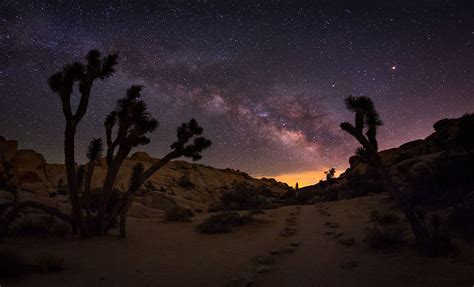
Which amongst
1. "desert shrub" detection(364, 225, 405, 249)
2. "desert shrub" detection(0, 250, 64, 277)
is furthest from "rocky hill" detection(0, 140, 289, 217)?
"desert shrub" detection(364, 225, 405, 249)

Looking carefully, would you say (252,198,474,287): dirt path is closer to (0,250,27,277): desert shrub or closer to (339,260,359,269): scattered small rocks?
(339,260,359,269): scattered small rocks

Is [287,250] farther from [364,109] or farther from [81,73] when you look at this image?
[81,73]

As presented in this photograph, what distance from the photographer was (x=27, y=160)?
30.7 m

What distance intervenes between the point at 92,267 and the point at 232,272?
3.07 metres

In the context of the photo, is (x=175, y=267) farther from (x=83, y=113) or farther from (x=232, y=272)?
(x=83, y=113)

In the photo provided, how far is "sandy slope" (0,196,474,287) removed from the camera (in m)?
5.45

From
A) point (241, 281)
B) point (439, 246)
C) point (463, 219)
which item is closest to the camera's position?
point (241, 281)

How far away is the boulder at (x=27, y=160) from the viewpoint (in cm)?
2995

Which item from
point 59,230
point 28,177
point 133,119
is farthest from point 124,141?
point 28,177

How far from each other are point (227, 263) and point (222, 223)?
532 cm

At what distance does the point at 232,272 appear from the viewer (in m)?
6.54

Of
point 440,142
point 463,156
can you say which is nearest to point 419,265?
point 463,156

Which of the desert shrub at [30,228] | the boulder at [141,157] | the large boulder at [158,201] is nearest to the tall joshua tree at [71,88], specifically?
the desert shrub at [30,228]

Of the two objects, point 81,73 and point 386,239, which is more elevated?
point 81,73
